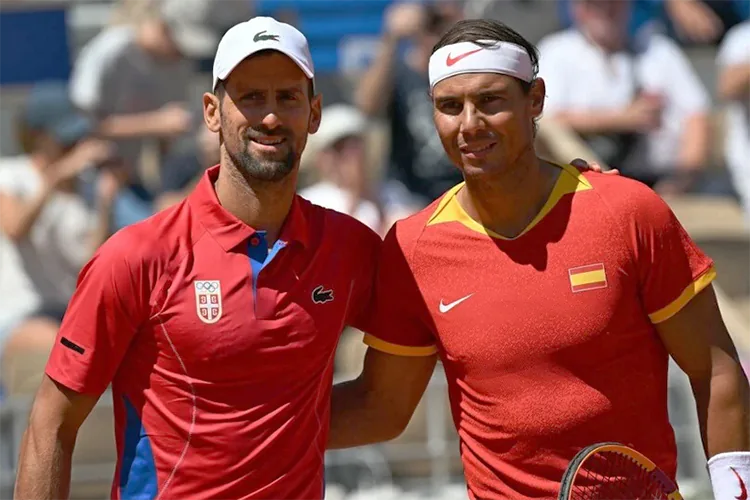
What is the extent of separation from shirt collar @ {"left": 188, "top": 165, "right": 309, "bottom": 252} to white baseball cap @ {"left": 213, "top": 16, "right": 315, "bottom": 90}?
1.14ft

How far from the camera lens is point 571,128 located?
877cm

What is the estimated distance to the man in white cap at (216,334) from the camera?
4074mm

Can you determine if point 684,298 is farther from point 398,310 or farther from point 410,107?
point 410,107

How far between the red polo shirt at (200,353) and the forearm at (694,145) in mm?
5139

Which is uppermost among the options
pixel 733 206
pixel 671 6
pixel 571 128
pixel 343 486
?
pixel 671 6

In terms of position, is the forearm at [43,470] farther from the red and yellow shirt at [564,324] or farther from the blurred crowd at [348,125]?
the blurred crowd at [348,125]

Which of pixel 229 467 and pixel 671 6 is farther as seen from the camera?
pixel 671 6

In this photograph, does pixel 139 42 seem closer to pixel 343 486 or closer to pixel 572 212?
pixel 343 486

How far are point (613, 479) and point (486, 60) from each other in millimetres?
1262

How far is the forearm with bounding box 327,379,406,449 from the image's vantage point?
458 cm

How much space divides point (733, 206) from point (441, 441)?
273 centimetres

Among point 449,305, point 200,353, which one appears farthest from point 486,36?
point 200,353

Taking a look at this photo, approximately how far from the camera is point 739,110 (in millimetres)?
9016

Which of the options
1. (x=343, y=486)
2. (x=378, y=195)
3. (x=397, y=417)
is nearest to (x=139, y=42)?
(x=378, y=195)
